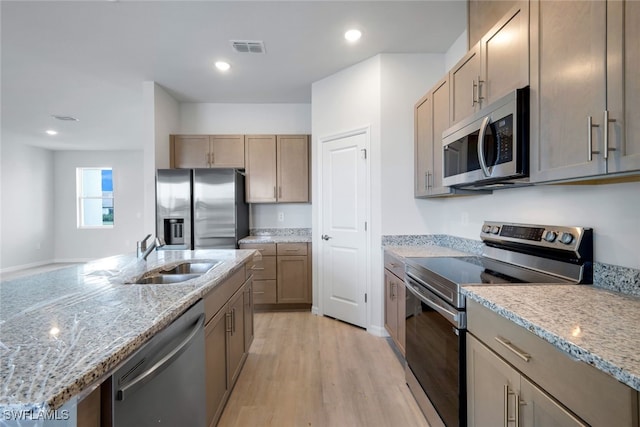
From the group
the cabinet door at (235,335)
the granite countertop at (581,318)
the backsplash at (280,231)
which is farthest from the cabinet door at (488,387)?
the backsplash at (280,231)

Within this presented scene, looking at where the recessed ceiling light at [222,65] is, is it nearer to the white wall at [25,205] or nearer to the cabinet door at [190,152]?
the cabinet door at [190,152]

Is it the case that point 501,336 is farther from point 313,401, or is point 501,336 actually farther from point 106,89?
point 106,89

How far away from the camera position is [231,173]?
351 centimetres

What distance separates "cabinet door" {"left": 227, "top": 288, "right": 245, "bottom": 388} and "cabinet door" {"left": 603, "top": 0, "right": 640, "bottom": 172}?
6.46 feet

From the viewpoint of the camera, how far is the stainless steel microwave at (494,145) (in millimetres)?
1348

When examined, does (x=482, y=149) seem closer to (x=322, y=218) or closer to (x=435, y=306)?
(x=435, y=306)

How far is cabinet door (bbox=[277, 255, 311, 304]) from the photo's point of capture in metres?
3.62

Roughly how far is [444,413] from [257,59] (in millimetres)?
3289

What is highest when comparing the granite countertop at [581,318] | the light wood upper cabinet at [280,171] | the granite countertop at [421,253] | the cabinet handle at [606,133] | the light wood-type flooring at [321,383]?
the light wood upper cabinet at [280,171]

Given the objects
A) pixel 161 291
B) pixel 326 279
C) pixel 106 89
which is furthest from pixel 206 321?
pixel 106 89

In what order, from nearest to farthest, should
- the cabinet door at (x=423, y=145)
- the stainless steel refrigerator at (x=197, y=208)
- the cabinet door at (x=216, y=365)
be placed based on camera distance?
the cabinet door at (x=216, y=365) → the cabinet door at (x=423, y=145) → the stainless steel refrigerator at (x=197, y=208)

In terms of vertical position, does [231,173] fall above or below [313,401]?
above

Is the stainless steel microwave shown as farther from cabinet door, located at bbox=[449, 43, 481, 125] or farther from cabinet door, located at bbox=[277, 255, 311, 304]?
cabinet door, located at bbox=[277, 255, 311, 304]

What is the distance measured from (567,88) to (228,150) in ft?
12.0
